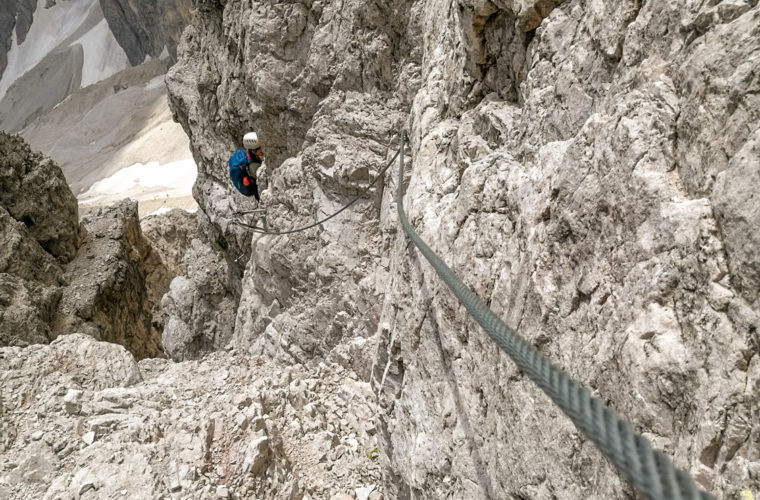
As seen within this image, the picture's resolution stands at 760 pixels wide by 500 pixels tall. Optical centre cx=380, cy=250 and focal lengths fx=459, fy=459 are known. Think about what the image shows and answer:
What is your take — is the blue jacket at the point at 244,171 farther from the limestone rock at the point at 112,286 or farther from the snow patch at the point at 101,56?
the snow patch at the point at 101,56

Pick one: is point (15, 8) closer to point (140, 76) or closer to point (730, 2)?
point (140, 76)

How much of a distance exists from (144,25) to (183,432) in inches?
2165

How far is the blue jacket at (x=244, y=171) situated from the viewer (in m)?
9.02

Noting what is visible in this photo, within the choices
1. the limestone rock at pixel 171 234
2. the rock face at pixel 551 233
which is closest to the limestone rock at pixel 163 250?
the limestone rock at pixel 171 234

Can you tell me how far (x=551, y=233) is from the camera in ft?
8.20

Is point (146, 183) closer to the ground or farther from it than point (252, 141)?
closer to the ground

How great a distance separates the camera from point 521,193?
286 cm

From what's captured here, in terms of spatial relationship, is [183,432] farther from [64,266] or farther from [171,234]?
[171,234]

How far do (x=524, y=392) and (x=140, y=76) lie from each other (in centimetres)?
5285

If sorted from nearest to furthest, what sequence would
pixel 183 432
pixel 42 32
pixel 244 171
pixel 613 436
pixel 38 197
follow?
pixel 613 436 → pixel 183 432 → pixel 244 171 → pixel 38 197 → pixel 42 32

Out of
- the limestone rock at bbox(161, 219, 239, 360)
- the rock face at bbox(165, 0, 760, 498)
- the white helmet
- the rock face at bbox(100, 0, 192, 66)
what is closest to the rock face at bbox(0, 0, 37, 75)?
the rock face at bbox(100, 0, 192, 66)

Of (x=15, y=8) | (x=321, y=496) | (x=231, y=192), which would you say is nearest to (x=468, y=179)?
(x=321, y=496)

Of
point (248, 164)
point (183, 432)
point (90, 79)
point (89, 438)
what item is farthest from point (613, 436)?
point (90, 79)

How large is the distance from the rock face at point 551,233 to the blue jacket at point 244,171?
120 inches
